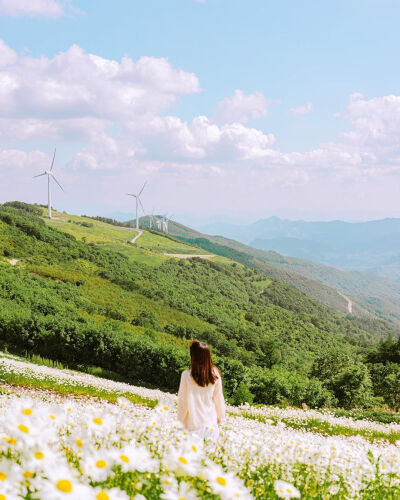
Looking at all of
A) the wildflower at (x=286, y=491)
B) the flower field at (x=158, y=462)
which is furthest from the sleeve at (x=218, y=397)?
the wildflower at (x=286, y=491)

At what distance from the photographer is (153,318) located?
264 ft

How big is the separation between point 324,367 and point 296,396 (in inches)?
1048

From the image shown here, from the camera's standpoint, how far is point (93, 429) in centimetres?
456

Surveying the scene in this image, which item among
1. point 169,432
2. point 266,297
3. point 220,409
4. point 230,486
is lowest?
point 266,297

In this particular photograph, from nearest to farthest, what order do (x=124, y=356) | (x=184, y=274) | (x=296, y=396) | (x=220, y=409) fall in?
(x=220, y=409)
(x=296, y=396)
(x=124, y=356)
(x=184, y=274)

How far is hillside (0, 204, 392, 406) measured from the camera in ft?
135

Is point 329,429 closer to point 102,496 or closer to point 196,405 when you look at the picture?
point 196,405

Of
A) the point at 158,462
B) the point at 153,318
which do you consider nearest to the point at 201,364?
the point at 158,462

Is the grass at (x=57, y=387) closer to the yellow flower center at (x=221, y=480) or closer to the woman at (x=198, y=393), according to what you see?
the woman at (x=198, y=393)

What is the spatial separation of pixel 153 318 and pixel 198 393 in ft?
240

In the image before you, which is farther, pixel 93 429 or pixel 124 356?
pixel 124 356

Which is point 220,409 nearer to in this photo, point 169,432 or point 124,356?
point 169,432

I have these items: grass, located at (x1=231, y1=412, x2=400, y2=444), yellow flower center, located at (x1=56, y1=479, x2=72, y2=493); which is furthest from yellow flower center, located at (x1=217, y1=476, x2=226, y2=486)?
grass, located at (x1=231, y1=412, x2=400, y2=444)

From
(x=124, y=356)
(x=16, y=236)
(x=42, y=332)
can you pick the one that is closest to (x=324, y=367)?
(x=124, y=356)
